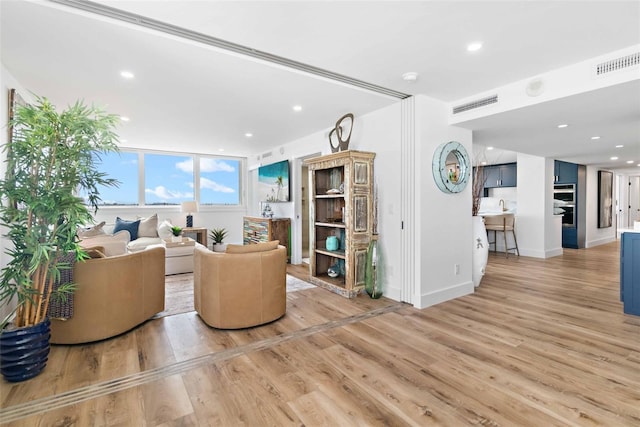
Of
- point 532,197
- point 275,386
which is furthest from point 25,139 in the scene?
point 532,197

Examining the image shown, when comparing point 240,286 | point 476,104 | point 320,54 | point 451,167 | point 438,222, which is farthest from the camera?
point 451,167

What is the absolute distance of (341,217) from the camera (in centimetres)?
475

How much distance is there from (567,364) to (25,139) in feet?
14.1

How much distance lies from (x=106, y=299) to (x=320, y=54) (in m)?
2.86

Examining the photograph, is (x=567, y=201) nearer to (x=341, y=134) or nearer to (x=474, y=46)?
(x=341, y=134)

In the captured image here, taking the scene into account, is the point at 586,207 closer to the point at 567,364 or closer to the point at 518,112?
the point at 518,112

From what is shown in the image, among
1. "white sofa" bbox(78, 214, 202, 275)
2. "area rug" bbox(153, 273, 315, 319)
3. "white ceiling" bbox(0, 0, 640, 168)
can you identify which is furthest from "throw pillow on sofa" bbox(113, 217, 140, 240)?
"white ceiling" bbox(0, 0, 640, 168)

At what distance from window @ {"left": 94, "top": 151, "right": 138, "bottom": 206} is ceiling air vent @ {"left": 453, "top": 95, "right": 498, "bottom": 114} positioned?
22.6ft

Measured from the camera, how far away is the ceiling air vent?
11.2ft

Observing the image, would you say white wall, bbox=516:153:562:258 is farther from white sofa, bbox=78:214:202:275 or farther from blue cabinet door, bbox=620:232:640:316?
white sofa, bbox=78:214:202:275

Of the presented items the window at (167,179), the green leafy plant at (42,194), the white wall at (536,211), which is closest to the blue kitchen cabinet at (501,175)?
the white wall at (536,211)

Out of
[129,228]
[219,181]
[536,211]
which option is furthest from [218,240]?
[536,211]

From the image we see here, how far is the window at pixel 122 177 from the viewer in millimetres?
6965

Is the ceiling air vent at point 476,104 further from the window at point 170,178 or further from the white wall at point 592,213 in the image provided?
the white wall at point 592,213
